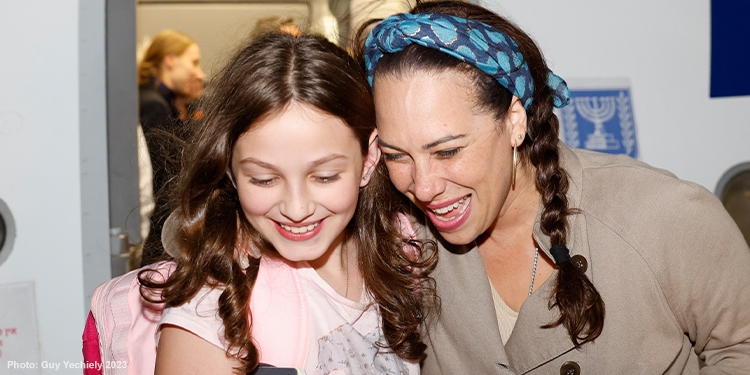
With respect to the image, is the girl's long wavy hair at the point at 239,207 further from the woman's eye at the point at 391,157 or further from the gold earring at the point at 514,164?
the gold earring at the point at 514,164

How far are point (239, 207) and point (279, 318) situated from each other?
1.20ft

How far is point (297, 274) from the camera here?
186 cm

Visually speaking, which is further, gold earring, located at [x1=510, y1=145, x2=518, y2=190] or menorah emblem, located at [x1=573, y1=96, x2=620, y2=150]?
menorah emblem, located at [x1=573, y1=96, x2=620, y2=150]

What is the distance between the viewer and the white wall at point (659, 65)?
265 centimetres

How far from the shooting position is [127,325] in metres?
1.88

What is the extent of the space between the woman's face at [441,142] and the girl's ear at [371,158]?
75mm

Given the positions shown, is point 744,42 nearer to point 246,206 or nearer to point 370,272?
point 370,272

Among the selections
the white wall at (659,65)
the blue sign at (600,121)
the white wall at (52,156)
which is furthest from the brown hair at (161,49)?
the blue sign at (600,121)

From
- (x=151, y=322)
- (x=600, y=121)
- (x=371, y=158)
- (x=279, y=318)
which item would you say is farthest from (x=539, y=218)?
(x=151, y=322)

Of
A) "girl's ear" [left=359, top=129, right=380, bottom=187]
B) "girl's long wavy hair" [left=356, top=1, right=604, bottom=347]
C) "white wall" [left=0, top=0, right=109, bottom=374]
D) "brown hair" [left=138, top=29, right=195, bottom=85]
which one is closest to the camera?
"girl's long wavy hair" [left=356, top=1, right=604, bottom=347]

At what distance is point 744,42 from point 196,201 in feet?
7.80

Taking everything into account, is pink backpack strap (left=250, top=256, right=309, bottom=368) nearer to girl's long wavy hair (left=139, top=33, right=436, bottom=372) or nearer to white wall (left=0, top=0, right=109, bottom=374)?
girl's long wavy hair (left=139, top=33, right=436, bottom=372)

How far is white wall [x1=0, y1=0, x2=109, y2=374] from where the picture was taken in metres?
2.28

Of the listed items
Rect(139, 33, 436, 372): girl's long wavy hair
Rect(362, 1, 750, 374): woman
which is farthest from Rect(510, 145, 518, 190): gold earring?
Rect(139, 33, 436, 372): girl's long wavy hair
